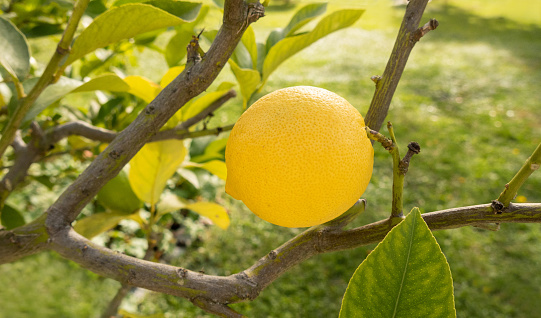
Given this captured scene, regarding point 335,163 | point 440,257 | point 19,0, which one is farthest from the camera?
point 19,0

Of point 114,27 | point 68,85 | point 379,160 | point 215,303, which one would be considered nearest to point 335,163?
point 215,303

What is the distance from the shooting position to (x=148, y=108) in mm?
558

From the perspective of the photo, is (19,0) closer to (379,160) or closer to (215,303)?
(215,303)

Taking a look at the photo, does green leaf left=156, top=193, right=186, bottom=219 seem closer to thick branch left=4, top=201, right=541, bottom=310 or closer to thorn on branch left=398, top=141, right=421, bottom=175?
thick branch left=4, top=201, right=541, bottom=310

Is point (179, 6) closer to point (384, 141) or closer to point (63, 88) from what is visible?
point (63, 88)

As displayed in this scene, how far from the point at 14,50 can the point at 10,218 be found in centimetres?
58

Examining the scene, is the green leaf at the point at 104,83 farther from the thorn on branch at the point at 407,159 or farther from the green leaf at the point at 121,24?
the thorn on branch at the point at 407,159

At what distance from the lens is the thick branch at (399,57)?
1.79 ft

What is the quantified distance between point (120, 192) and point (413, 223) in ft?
2.61

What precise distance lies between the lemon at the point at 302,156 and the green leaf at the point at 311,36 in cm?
30

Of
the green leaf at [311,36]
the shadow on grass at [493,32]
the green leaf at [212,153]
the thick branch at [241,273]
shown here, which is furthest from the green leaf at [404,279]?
the shadow on grass at [493,32]

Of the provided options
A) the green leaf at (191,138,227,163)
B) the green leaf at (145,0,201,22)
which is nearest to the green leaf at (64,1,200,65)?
the green leaf at (145,0,201,22)

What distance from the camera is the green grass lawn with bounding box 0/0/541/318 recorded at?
8.82 feet

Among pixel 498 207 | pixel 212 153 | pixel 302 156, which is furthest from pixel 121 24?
pixel 212 153
